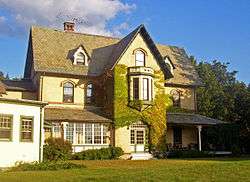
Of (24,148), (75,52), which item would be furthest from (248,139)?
(24,148)

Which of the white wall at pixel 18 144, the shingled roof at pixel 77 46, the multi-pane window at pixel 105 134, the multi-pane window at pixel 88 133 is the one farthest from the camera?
the shingled roof at pixel 77 46

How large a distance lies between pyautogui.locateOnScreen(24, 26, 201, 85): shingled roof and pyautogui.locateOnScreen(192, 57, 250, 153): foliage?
7.77 metres

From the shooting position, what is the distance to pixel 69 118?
1428 inches

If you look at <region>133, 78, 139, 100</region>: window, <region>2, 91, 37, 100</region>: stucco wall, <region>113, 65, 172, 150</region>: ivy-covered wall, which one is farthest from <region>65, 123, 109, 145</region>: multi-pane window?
<region>2, 91, 37, 100</region>: stucco wall

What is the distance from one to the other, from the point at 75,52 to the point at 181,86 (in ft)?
41.0

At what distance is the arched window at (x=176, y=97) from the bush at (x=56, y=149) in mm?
15134

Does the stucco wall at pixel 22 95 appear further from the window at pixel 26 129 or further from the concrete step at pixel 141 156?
the window at pixel 26 129

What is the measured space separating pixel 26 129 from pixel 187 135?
21996mm

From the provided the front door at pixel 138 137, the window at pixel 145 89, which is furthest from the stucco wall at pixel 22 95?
the window at pixel 145 89

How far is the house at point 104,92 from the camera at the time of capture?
124ft

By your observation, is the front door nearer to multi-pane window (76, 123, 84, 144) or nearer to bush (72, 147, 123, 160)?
bush (72, 147, 123, 160)

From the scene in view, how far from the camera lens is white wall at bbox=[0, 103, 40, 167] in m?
25.2

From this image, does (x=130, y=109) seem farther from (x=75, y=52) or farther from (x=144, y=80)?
(x=75, y=52)

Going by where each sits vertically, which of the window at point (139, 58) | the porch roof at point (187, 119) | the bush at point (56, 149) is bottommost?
the bush at point (56, 149)
